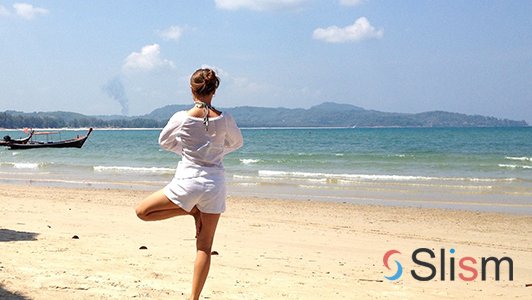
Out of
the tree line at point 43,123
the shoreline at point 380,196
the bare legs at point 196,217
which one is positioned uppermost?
the tree line at point 43,123

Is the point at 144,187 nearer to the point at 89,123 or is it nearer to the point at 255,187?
the point at 255,187

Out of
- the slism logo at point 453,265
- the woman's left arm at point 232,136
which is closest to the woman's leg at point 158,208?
the woman's left arm at point 232,136

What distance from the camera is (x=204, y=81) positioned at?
3.16 m

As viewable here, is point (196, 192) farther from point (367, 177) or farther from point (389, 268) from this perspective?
point (367, 177)

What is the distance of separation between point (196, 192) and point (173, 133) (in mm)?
403

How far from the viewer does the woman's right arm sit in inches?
122

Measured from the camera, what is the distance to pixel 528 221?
1089 centimetres

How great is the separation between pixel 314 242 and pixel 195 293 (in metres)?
4.47

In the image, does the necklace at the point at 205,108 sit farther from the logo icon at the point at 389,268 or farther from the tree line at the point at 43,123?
the tree line at the point at 43,123

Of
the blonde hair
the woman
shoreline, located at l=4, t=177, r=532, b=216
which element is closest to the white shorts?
the woman

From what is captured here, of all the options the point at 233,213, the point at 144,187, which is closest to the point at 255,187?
the point at 144,187

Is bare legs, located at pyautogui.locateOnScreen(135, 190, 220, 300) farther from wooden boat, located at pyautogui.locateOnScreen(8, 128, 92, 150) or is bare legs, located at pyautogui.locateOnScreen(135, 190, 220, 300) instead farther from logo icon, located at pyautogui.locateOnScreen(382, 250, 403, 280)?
wooden boat, located at pyautogui.locateOnScreen(8, 128, 92, 150)

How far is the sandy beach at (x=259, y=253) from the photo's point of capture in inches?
175

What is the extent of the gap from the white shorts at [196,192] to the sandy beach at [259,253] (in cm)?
139
